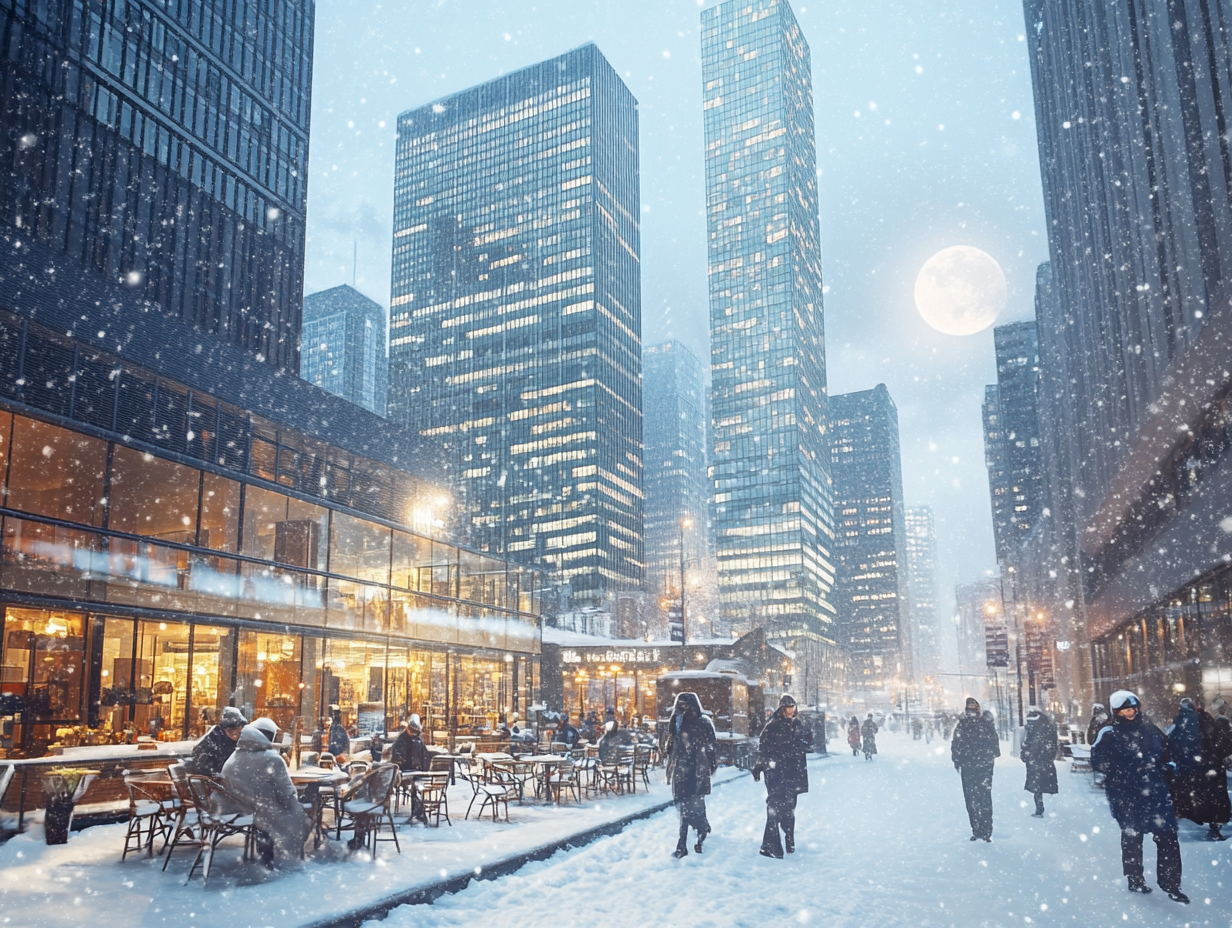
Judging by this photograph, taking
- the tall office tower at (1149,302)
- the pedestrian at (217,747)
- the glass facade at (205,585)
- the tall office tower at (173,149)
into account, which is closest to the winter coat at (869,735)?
the tall office tower at (1149,302)

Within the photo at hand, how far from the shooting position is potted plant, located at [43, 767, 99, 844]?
1066cm

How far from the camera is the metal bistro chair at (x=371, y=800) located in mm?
10080

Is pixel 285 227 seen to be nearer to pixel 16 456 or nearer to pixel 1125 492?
pixel 16 456

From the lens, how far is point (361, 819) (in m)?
10.2

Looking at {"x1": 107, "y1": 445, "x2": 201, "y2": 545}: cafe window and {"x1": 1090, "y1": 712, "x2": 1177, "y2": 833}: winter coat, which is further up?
{"x1": 107, "y1": 445, "x2": 201, "y2": 545}: cafe window

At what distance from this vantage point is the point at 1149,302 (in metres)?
23.9

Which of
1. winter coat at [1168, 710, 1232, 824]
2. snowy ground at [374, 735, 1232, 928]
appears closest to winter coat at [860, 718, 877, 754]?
snowy ground at [374, 735, 1232, 928]

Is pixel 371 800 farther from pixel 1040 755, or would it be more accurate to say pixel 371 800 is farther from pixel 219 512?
pixel 219 512

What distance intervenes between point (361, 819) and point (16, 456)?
1626cm

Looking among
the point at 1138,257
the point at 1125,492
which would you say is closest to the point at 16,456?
the point at 1138,257

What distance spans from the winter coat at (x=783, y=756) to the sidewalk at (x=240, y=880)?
2.64 meters

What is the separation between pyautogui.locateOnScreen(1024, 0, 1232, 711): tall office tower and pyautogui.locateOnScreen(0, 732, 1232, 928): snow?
10659 mm

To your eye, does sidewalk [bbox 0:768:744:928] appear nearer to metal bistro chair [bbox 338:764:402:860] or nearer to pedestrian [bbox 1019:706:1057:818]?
metal bistro chair [bbox 338:764:402:860]

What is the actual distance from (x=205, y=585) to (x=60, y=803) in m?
11.3
